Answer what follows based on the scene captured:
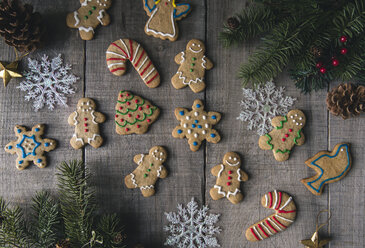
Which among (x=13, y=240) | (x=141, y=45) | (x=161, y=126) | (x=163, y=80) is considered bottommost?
(x=13, y=240)

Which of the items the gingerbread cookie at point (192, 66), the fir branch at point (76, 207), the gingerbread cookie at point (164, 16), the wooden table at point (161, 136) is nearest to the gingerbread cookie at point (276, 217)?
the wooden table at point (161, 136)

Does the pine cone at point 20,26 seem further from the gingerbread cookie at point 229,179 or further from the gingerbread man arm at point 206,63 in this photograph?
the gingerbread cookie at point 229,179

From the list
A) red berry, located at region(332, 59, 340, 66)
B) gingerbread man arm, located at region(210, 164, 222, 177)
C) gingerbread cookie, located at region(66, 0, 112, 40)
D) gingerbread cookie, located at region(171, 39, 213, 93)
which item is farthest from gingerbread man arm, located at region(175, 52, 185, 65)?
red berry, located at region(332, 59, 340, 66)

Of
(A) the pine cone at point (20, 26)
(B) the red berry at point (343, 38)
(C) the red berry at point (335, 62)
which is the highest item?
(A) the pine cone at point (20, 26)

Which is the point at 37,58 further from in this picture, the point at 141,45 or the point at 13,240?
the point at 13,240

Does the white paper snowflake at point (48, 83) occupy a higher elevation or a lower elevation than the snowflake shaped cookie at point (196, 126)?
higher

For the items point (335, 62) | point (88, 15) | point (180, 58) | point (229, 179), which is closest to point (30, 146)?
point (88, 15)

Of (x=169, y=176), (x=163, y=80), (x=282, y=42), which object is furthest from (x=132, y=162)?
(x=282, y=42)
